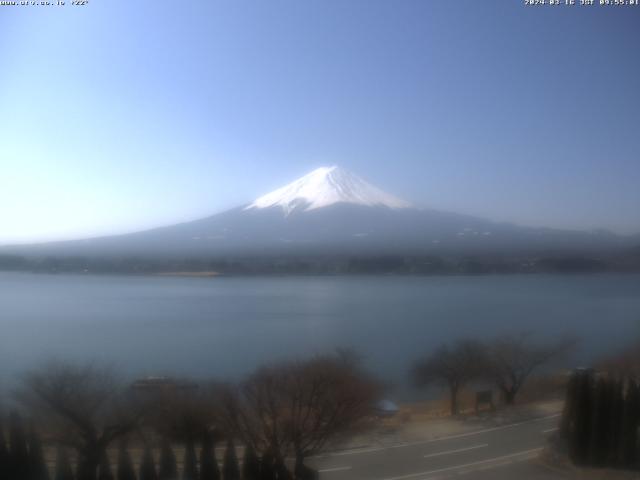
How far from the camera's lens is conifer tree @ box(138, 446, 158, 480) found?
1752 mm

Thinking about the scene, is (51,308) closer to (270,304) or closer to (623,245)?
(270,304)

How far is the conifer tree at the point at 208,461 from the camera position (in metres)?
1.78

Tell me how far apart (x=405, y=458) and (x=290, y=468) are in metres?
0.49

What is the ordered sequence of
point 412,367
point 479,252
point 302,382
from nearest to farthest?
point 302,382 < point 412,367 < point 479,252

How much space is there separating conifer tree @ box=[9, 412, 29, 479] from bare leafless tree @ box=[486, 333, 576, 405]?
2.00 m

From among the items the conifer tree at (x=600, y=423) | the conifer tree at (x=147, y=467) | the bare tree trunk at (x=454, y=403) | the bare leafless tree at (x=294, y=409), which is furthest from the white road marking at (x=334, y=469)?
the conifer tree at (x=600, y=423)

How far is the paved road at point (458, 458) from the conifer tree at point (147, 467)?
66 centimetres

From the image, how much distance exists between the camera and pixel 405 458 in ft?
6.07

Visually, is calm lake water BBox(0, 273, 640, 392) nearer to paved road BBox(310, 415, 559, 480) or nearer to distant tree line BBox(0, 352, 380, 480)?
distant tree line BBox(0, 352, 380, 480)

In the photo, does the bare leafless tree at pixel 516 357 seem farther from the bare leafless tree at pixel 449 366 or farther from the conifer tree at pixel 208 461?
the conifer tree at pixel 208 461

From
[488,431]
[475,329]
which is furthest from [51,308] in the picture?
[488,431]

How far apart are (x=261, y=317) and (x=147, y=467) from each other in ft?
2.44

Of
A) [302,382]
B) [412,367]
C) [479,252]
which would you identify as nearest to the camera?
[302,382]

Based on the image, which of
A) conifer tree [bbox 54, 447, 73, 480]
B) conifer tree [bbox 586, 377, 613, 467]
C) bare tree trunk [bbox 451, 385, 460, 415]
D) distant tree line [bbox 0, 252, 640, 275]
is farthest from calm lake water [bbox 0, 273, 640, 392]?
conifer tree [bbox 54, 447, 73, 480]
